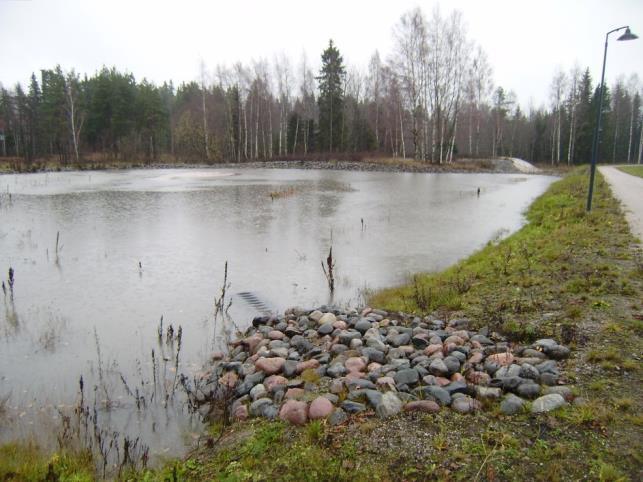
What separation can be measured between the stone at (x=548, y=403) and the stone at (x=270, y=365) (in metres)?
2.79

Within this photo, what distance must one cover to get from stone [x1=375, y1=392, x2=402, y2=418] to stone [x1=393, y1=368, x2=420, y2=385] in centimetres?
41

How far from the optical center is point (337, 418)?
4.26m

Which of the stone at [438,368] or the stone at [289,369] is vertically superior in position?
the stone at [438,368]

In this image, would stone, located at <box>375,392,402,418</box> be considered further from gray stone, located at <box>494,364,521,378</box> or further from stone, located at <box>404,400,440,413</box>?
gray stone, located at <box>494,364,521,378</box>

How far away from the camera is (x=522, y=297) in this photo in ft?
24.0

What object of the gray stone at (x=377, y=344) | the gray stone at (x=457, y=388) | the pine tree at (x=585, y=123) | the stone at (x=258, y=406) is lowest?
the stone at (x=258, y=406)

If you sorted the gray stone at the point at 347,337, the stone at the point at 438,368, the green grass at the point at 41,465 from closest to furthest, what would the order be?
the green grass at the point at 41,465 → the stone at the point at 438,368 → the gray stone at the point at 347,337

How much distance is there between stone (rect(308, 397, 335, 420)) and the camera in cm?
436

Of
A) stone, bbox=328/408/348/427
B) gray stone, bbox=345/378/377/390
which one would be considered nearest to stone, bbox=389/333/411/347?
gray stone, bbox=345/378/377/390

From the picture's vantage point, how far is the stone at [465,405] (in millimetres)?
4258

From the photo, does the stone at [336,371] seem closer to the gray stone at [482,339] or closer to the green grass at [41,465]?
the gray stone at [482,339]

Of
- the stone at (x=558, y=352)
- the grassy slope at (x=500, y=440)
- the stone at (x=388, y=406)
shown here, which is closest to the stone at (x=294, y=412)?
the grassy slope at (x=500, y=440)

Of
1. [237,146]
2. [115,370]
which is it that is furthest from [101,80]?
[115,370]

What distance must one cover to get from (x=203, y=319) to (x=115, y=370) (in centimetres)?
191
